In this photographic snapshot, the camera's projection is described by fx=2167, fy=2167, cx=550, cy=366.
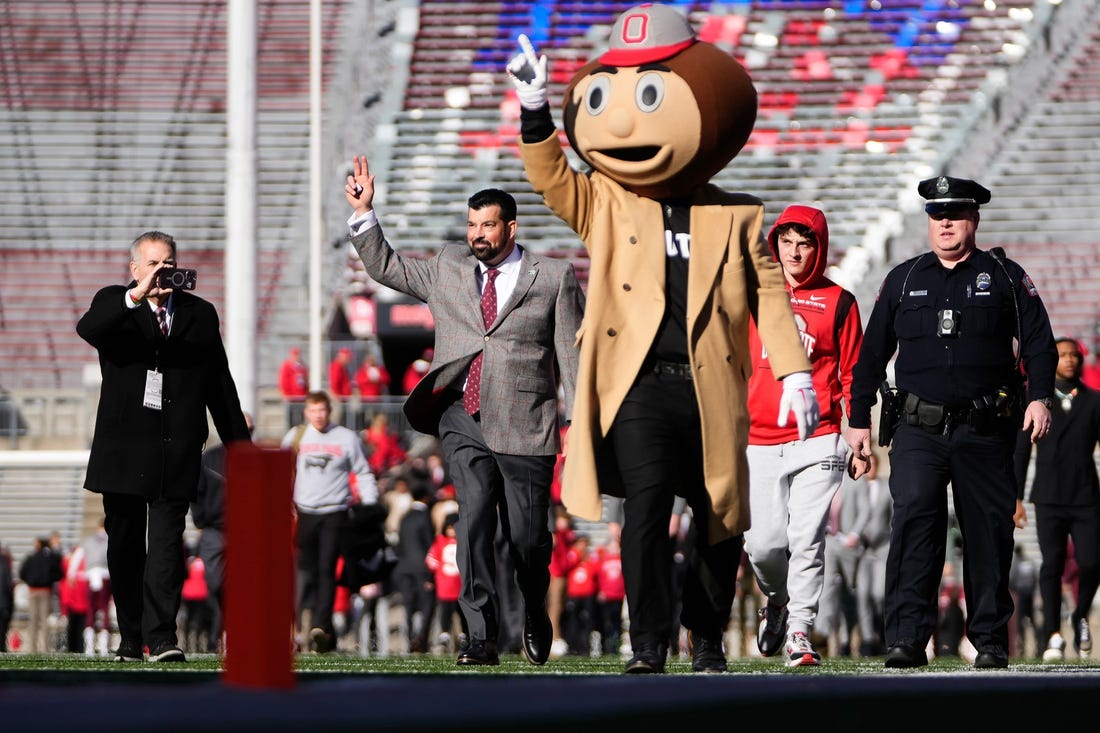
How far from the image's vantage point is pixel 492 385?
8.91 m

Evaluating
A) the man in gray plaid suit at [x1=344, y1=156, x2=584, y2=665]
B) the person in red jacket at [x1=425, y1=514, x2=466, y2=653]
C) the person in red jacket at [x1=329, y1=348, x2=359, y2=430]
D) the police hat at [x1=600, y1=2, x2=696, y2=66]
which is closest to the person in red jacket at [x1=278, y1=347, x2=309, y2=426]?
the person in red jacket at [x1=329, y1=348, x2=359, y2=430]

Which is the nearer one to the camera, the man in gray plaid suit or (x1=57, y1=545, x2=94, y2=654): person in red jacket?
the man in gray plaid suit

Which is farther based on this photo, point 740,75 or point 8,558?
point 8,558

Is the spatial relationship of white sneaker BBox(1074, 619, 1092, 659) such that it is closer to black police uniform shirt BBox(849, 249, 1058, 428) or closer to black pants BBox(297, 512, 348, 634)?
black pants BBox(297, 512, 348, 634)

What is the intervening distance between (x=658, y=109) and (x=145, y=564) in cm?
345

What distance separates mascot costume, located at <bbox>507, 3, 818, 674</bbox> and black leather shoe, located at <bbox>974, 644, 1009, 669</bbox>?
1421mm

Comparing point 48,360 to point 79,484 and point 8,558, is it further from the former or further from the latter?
point 8,558

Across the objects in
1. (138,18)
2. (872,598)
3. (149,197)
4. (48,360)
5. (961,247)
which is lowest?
(872,598)

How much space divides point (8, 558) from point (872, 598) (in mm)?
9463

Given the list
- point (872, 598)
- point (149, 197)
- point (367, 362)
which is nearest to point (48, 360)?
point (149, 197)

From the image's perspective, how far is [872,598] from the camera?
1788 cm

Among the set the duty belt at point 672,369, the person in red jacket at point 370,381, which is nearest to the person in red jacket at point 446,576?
the person in red jacket at point 370,381

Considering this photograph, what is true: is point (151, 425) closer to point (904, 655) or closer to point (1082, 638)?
point (904, 655)

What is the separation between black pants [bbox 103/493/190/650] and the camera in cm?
905
